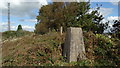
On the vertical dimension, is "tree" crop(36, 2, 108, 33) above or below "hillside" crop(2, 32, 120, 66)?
above

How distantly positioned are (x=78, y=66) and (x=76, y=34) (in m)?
1.30

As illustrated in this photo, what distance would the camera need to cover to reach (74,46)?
18.5 feet

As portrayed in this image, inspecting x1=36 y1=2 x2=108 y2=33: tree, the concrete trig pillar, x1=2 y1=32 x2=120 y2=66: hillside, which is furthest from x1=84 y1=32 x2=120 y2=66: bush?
x1=36 y1=2 x2=108 y2=33: tree

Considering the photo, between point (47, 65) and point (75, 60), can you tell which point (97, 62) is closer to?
point (75, 60)

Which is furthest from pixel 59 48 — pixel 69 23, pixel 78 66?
pixel 69 23

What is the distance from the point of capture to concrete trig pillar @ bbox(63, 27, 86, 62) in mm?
5637

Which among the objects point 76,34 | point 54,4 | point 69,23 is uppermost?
A: point 54,4

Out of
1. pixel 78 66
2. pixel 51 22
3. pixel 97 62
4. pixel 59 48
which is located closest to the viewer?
pixel 78 66

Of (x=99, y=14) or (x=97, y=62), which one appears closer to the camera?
(x=97, y=62)

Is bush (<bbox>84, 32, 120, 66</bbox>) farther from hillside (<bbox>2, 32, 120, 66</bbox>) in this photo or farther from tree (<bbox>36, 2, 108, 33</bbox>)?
tree (<bbox>36, 2, 108, 33</bbox>)

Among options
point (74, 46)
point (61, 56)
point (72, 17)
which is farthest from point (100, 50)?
point (72, 17)

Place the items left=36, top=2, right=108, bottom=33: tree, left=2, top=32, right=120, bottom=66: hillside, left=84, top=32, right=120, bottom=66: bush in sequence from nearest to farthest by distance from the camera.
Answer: left=2, top=32, right=120, bottom=66: hillside → left=84, top=32, right=120, bottom=66: bush → left=36, top=2, right=108, bottom=33: tree

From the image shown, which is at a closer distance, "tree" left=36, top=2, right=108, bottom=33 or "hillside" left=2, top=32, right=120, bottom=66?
"hillside" left=2, top=32, right=120, bottom=66

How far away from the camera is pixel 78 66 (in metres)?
5.07
